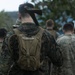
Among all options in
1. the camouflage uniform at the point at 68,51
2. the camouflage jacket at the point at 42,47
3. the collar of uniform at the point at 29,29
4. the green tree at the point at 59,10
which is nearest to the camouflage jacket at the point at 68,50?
the camouflage uniform at the point at 68,51

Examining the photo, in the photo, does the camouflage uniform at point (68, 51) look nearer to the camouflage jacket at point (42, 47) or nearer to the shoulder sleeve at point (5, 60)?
the camouflage jacket at point (42, 47)

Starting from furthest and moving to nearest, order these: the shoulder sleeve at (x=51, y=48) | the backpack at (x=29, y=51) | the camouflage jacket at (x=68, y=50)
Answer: the camouflage jacket at (x=68, y=50) < the shoulder sleeve at (x=51, y=48) < the backpack at (x=29, y=51)

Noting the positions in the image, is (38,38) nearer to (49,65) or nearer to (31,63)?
(31,63)

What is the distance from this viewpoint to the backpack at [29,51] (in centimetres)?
502

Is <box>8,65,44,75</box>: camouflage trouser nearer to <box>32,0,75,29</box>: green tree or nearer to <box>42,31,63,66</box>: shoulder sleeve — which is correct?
<box>42,31,63,66</box>: shoulder sleeve

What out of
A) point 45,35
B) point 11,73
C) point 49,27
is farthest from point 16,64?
point 49,27

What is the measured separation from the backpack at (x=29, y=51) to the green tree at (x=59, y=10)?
20007 mm

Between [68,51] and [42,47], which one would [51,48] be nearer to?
[42,47]

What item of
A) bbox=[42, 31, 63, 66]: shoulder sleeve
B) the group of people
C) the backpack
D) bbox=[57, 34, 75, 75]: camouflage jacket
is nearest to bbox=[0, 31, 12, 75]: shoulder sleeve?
the group of people

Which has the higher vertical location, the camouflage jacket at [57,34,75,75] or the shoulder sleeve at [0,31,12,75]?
the shoulder sleeve at [0,31,12,75]

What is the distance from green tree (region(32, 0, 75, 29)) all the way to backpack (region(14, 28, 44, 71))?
65.6ft

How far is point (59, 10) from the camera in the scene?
2539 cm

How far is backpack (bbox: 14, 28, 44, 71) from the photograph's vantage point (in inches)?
198

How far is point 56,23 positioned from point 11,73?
68.4 feet
